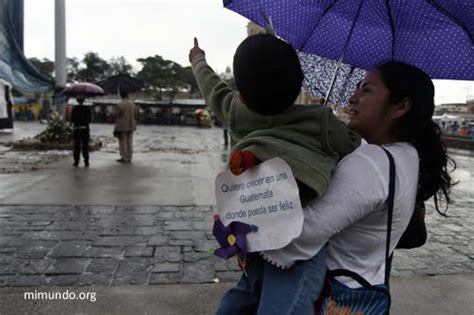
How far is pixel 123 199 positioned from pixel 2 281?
334cm

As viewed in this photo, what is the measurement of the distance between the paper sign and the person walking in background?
10180 mm

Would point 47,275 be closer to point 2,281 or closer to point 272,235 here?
point 2,281

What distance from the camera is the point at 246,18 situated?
1.94 metres

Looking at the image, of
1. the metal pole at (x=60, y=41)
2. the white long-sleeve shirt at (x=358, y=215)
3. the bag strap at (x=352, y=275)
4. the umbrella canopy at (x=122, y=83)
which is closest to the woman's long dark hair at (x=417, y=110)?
the white long-sleeve shirt at (x=358, y=215)

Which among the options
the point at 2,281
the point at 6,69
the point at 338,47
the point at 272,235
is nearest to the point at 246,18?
the point at 338,47

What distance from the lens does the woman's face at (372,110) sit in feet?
5.02

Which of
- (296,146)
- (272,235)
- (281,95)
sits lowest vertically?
(272,235)

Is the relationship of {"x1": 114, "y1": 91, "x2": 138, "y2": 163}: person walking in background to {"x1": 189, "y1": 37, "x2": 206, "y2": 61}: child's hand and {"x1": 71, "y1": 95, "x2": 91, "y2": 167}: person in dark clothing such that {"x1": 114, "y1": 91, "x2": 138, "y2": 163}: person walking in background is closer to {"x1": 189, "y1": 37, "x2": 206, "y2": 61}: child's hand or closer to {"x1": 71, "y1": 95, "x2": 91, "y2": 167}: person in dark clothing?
{"x1": 71, "y1": 95, "x2": 91, "y2": 167}: person in dark clothing

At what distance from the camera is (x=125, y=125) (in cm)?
1127

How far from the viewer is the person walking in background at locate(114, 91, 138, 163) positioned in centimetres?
1121

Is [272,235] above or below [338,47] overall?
below

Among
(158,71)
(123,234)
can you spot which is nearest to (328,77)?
(123,234)

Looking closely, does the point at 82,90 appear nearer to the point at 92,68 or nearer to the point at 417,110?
the point at 417,110

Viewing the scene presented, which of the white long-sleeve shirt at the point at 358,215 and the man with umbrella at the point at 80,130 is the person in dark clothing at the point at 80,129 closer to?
the man with umbrella at the point at 80,130
